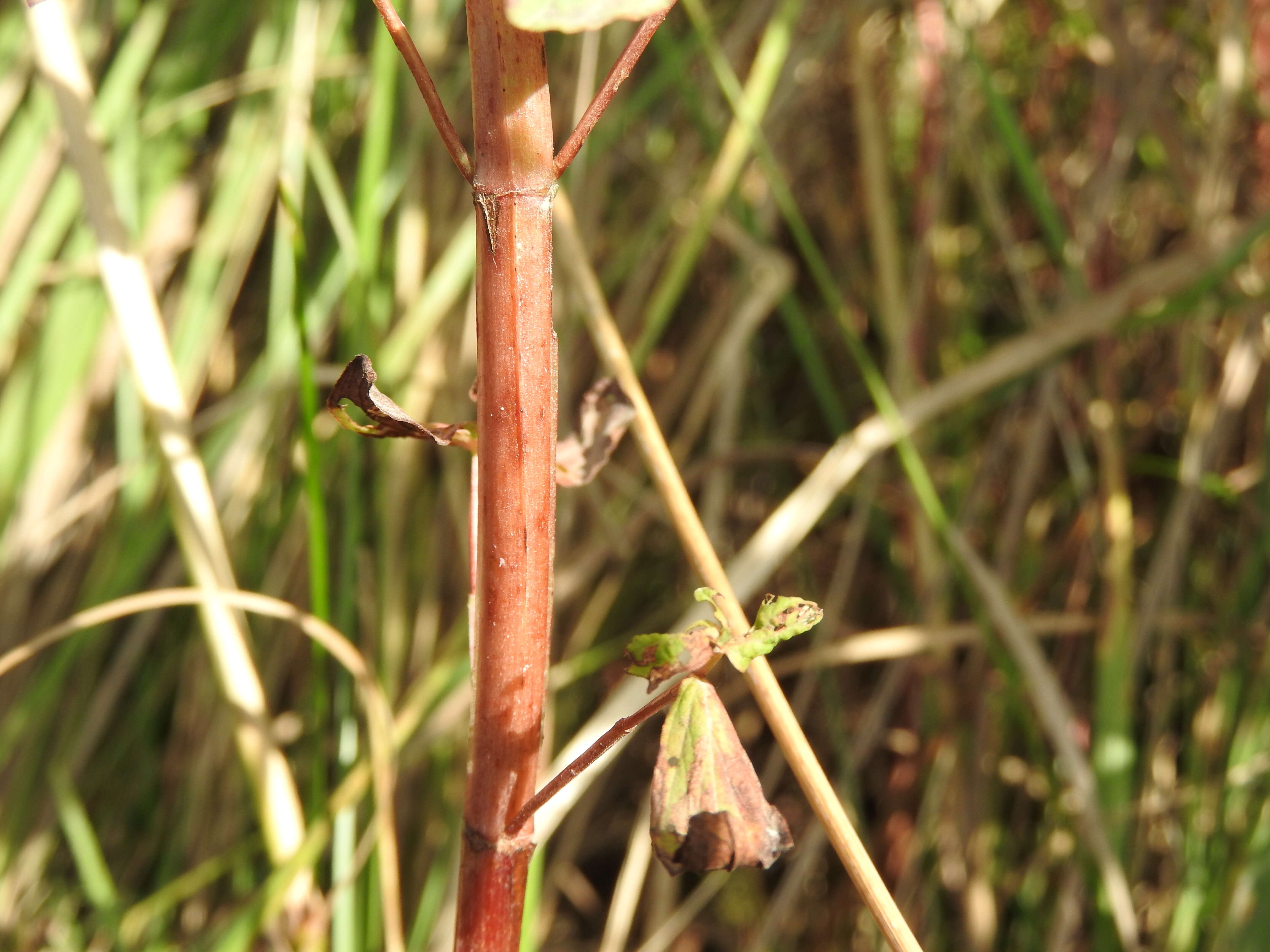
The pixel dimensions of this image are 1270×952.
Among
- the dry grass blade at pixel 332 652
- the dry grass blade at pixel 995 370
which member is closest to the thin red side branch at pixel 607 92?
the dry grass blade at pixel 332 652

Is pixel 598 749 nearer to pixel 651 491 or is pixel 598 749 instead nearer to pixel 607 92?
pixel 607 92

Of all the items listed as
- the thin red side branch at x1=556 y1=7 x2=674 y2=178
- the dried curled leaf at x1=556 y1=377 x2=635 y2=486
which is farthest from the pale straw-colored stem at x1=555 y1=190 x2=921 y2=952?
the thin red side branch at x1=556 y1=7 x2=674 y2=178

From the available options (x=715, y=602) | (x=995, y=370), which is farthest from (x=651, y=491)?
(x=715, y=602)

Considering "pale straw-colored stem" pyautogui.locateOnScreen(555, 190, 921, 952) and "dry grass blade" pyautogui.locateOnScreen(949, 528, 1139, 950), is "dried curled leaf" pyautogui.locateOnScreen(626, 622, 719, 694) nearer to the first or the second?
"pale straw-colored stem" pyautogui.locateOnScreen(555, 190, 921, 952)

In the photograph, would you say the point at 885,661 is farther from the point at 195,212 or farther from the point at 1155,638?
the point at 195,212

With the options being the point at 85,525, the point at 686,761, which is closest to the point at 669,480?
the point at 686,761

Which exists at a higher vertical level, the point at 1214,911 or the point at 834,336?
the point at 834,336
